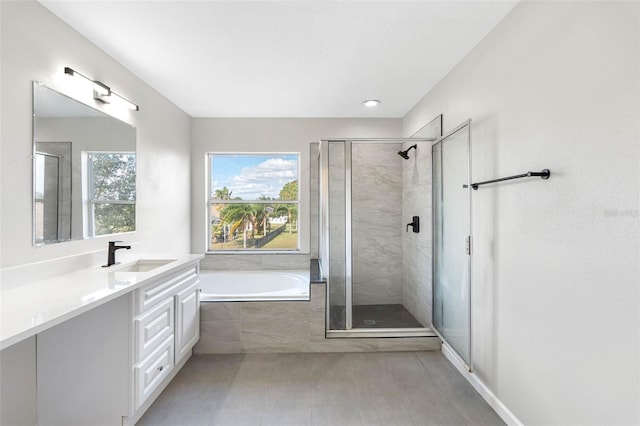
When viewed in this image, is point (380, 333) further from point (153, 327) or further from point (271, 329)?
point (153, 327)

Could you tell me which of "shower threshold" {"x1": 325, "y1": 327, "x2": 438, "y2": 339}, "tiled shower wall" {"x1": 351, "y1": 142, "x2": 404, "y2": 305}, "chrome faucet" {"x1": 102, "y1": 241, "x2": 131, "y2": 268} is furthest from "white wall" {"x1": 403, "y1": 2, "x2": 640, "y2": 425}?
"chrome faucet" {"x1": 102, "y1": 241, "x2": 131, "y2": 268}

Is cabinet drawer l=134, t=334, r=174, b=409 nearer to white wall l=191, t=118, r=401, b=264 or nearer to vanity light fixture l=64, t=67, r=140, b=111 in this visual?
vanity light fixture l=64, t=67, r=140, b=111

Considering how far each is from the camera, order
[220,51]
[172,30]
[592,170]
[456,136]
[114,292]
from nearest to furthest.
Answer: [592,170], [114,292], [172,30], [220,51], [456,136]

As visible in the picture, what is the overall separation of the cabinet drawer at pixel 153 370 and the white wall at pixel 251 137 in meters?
1.88

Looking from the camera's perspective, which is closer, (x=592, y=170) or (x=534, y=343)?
(x=592, y=170)

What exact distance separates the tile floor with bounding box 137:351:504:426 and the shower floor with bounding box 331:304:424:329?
0.93 ft

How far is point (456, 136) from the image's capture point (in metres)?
2.44

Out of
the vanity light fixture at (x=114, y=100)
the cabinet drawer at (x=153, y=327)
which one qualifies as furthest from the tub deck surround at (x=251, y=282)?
the vanity light fixture at (x=114, y=100)

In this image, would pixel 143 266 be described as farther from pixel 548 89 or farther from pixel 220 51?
pixel 548 89

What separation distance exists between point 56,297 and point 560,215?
2385mm

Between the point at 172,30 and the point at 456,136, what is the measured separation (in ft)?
6.92

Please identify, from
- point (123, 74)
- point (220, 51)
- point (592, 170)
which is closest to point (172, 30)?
point (220, 51)

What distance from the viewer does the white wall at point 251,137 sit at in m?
4.00

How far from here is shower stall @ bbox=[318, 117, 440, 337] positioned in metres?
2.90
